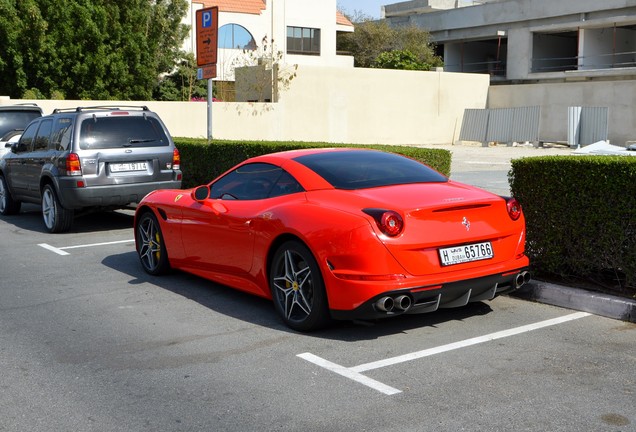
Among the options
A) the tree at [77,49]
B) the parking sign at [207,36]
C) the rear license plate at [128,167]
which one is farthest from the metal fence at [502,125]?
the rear license plate at [128,167]

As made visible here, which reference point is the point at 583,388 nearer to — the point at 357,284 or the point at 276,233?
the point at 357,284

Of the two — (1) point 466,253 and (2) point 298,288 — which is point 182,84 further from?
(1) point 466,253

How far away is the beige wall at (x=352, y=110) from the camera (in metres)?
29.9

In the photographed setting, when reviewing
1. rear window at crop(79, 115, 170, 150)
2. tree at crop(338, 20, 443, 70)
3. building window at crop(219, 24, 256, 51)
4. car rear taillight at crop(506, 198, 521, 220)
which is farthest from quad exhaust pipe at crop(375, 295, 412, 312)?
tree at crop(338, 20, 443, 70)

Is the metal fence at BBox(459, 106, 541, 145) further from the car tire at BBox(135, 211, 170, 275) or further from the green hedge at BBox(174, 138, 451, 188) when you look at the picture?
the car tire at BBox(135, 211, 170, 275)

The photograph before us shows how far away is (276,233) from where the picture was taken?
21.6ft

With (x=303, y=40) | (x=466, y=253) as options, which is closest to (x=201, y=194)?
(x=466, y=253)

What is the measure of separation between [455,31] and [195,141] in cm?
4084

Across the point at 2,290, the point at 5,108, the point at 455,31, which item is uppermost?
the point at 455,31

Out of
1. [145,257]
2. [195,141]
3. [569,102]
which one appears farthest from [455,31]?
[145,257]

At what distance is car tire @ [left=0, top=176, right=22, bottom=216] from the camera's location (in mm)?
14180

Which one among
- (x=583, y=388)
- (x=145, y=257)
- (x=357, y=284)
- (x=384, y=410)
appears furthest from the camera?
(x=145, y=257)

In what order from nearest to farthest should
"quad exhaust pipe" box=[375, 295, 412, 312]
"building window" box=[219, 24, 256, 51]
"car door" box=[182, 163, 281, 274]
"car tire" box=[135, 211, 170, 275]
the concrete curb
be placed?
1. "quad exhaust pipe" box=[375, 295, 412, 312]
2. the concrete curb
3. "car door" box=[182, 163, 281, 274]
4. "car tire" box=[135, 211, 170, 275]
5. "building window" box=[219, 24, 256, 51]

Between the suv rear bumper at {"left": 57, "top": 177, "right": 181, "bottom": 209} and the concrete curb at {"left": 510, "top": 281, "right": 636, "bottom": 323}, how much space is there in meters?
6.25
